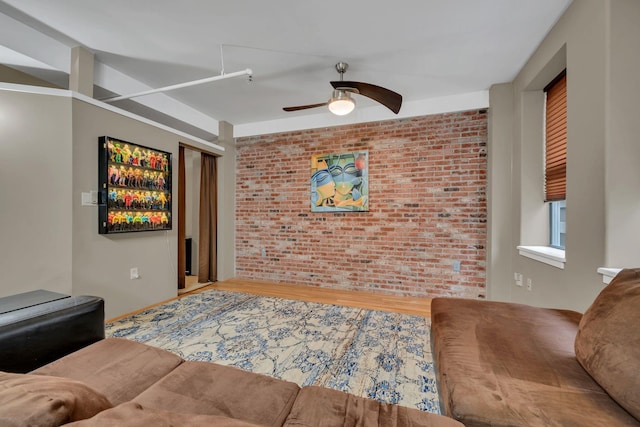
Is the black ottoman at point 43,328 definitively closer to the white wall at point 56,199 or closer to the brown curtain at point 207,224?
the white wall at point 56,199

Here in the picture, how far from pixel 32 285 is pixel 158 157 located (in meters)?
1.62

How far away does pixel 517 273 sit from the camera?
110 inches

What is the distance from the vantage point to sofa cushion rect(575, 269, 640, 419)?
83cm

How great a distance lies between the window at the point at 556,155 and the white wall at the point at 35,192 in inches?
174

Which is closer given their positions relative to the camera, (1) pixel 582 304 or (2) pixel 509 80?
(1) pixel 582 304

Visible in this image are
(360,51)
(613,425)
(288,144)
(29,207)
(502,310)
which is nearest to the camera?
(613,425)

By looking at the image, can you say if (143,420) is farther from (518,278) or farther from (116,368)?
(518,278)

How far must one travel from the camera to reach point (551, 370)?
1.03 metres

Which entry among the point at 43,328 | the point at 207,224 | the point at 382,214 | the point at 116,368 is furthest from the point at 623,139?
the point at 207,224

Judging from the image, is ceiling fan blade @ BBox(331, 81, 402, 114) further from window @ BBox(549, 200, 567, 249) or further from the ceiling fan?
window @ BBox(549, 200, 567, 249)

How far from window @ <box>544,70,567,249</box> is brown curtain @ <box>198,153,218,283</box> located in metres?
4.40

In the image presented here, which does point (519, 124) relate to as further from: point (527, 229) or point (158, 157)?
point (158, 157)

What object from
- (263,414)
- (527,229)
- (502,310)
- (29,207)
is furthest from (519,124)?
(29,207)

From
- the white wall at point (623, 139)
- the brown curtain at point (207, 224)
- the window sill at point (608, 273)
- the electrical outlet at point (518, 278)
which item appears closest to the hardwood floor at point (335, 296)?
the brown curtain at point (207, 224)
